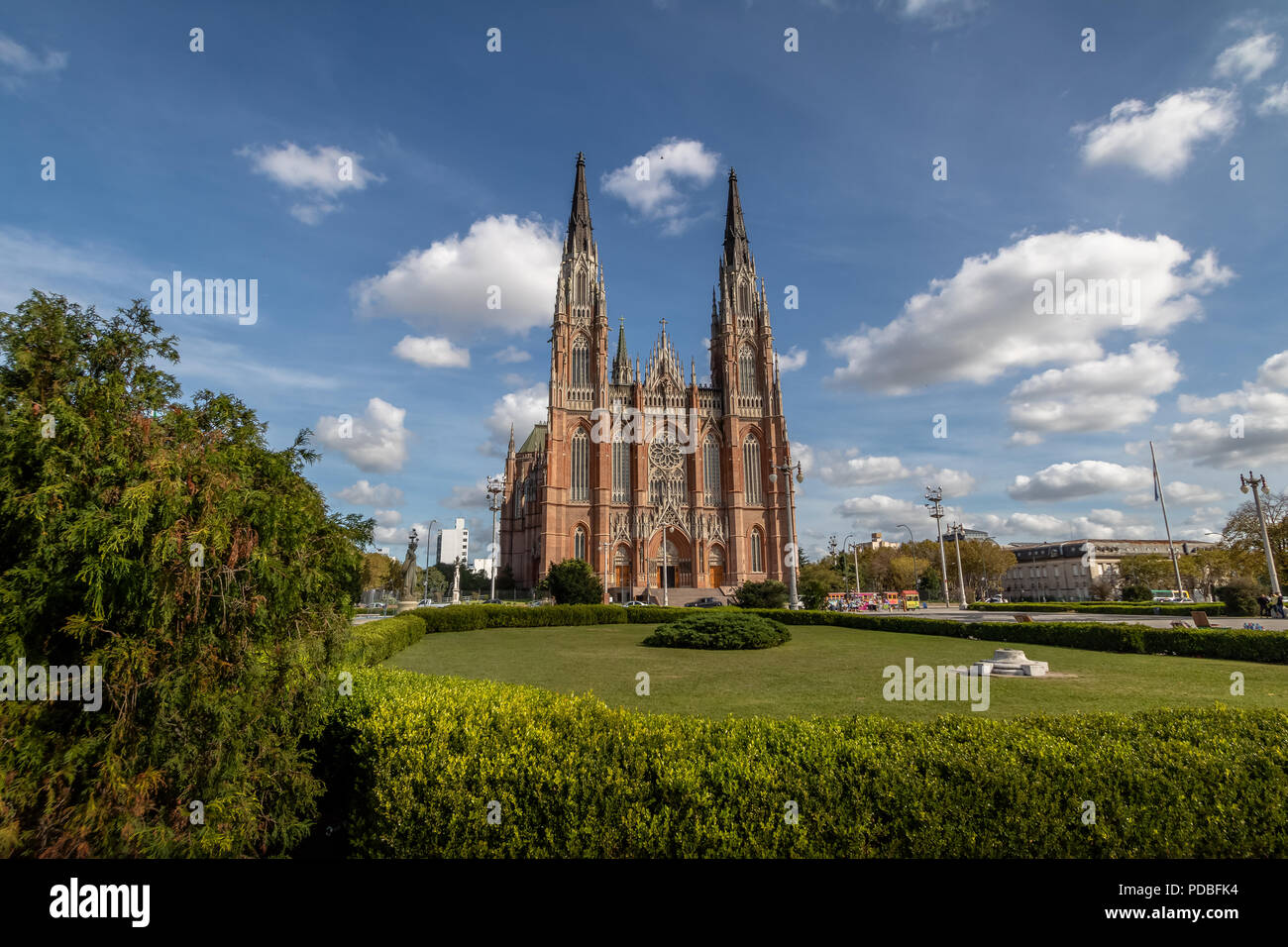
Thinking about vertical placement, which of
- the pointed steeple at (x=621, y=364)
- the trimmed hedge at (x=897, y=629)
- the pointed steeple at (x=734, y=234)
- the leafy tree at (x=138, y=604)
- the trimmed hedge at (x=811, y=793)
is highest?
the pointed steeple at (x=734, y=234)

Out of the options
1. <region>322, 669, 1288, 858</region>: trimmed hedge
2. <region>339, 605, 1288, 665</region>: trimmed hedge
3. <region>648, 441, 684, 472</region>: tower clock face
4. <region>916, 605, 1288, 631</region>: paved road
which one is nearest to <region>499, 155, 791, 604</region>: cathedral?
<region>648, 441, 684, 472</region>: tower clock face

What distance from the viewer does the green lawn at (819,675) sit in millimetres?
10008

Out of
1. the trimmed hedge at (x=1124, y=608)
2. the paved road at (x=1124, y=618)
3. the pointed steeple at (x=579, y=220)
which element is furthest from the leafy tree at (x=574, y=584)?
the pointed steeple at (x=579, y=220)

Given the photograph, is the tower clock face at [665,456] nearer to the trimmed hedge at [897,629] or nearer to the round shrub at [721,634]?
the trimmed hedge at [897,629]

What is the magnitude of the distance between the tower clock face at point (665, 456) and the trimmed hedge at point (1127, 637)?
35506 mm

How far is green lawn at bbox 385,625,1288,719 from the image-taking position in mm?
10008

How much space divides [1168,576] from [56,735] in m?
86.3

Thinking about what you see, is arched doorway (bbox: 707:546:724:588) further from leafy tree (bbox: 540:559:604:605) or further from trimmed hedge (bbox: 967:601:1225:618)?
trimmed hedge (bbox: 967:601:1225:618)

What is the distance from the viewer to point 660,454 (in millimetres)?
60906

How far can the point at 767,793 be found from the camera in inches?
161

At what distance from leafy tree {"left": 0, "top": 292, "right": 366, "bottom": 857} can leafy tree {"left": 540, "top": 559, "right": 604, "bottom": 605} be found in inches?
1491

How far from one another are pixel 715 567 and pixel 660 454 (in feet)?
41.5
